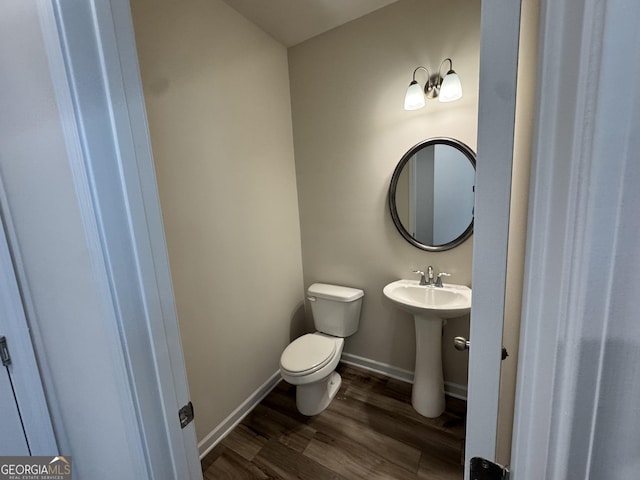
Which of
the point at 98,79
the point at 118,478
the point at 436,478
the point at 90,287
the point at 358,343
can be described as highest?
the point at 98,79

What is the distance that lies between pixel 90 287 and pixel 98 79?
1.52ft

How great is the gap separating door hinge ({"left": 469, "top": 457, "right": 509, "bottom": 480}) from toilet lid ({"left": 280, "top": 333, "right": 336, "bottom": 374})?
1327mm

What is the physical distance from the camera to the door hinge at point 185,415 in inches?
27.9

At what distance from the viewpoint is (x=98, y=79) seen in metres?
0.54

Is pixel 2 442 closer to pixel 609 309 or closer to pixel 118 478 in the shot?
pixel 118 478

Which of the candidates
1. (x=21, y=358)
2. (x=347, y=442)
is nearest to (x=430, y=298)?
(x=347, y=442)

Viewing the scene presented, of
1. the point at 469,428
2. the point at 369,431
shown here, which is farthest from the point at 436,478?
the point at 469,428

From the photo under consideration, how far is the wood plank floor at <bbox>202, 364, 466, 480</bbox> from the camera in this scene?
4.75ft

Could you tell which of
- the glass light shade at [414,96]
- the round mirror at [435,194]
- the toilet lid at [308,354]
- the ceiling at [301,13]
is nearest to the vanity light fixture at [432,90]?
the glass light shade at [414,96]

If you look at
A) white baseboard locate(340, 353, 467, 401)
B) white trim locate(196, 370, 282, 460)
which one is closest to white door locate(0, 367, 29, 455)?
white trim locate(196, 370, 282, 460)

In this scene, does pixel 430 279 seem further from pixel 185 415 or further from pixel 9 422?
pixel 9 422

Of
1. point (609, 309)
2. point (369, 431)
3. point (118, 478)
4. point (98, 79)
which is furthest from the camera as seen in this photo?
point (369, 431)

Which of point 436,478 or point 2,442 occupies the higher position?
point 2,442

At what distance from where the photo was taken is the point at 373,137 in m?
1.90
